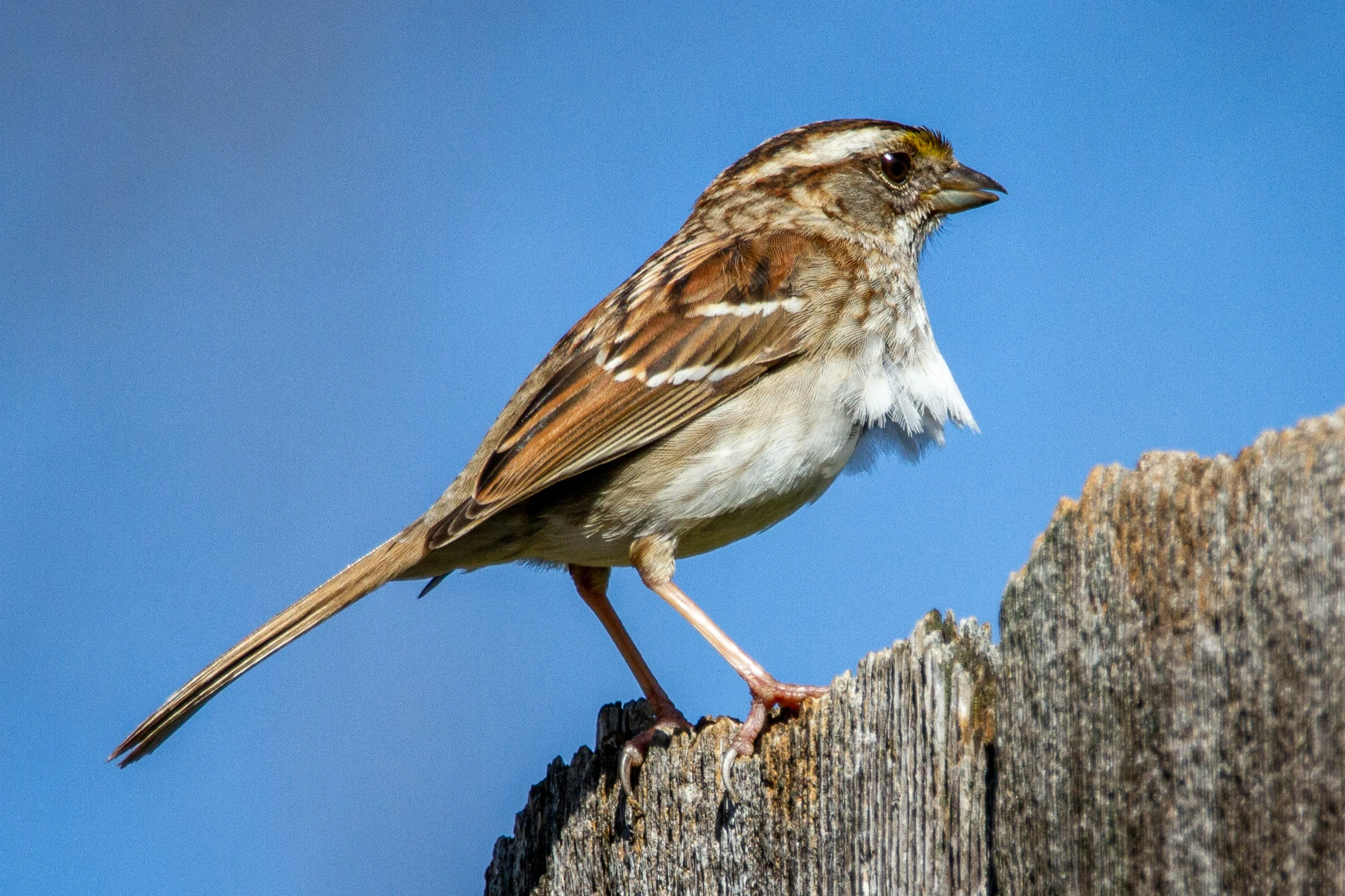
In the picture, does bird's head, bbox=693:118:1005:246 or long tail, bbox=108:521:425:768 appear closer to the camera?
long tail, bbox=108:521:425:768

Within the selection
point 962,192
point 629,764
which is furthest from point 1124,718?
point 962,192

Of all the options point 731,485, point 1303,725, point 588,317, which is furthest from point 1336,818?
point 588,317

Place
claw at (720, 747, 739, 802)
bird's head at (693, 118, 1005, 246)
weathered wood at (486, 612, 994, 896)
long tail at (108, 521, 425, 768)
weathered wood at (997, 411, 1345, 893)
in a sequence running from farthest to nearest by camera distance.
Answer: bird's head at (693, 118, 1005, 246), long tail at (108, 521, 425, 768), claw at (720, 747, 739, 802), weathered wood at (486, 612, 994, 896), weathered wood at (997, 411, 1345, 893)

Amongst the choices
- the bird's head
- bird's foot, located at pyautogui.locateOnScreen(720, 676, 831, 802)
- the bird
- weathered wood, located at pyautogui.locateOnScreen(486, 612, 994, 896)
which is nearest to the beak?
the bird's head

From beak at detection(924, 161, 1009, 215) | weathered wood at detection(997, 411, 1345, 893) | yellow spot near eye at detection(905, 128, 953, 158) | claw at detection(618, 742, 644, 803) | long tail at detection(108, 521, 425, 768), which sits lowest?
weathered wood at detection(997, 411, 1345, 893)

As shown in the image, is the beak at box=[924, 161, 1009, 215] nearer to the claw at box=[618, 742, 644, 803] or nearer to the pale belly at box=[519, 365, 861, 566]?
the pale belly at box=[519, 365, 861, 566]

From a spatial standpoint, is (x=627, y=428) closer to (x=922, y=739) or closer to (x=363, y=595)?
(x=363, y=595)

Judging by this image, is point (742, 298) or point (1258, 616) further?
point (742, 298)

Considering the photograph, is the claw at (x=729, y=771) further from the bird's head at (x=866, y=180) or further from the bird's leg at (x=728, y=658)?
the bird's head at (x=866, y=180)

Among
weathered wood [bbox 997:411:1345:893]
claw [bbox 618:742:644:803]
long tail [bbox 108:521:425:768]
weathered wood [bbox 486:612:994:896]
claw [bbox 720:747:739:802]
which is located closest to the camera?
weathered wood [bbox 997:411:1345:893]
